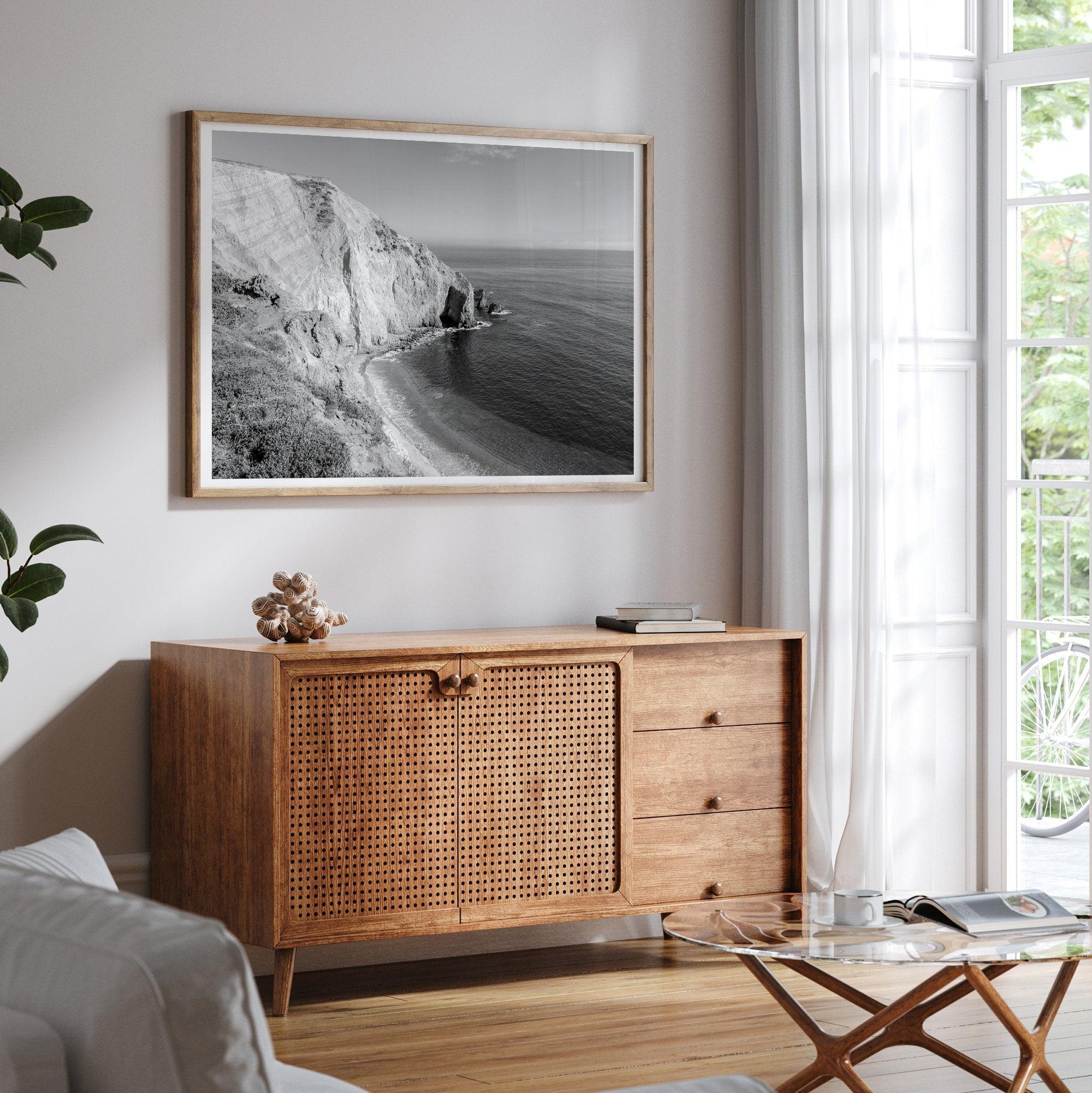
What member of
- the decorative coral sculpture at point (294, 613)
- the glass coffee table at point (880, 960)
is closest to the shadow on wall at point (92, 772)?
the decorative coral sculpture at point (294, 613)

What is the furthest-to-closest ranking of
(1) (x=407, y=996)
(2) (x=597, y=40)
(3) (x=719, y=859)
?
(2) (x=597, y=40), (3) (x=719, y=859), (1) (x=407, y=996)

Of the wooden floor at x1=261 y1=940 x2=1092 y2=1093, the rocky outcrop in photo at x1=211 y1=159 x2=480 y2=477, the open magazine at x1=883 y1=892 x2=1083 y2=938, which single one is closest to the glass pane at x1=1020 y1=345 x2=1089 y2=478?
the wooden floor at x1=261 y1=940 x2=1092 y2=1093

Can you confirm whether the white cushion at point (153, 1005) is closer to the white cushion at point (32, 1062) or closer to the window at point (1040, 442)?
the white cushion at point (32, 1062)

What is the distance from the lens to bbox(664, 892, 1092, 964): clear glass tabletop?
101 inches

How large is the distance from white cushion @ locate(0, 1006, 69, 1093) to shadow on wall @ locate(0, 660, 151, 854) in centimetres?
278

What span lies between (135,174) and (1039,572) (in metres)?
2.63

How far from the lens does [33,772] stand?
3830 mm

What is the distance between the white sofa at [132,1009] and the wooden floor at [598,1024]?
1989 millimetres

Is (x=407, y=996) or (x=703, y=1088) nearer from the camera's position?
(x=703, y=1088)

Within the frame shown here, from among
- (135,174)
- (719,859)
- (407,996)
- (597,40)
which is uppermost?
(597,40)

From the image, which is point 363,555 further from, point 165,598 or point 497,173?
point 497,173

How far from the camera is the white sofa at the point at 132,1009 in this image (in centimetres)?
111

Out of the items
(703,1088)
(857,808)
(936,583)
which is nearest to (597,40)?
(936,583)

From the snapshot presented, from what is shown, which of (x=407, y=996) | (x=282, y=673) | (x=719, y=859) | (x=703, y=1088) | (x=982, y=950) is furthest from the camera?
(x=719, y=859)
